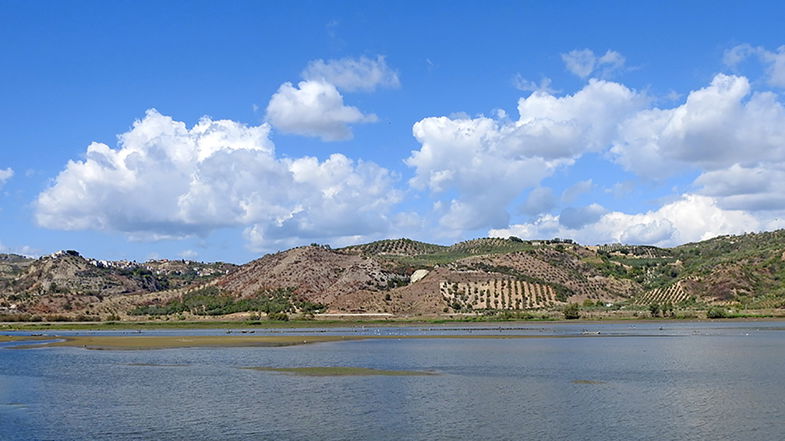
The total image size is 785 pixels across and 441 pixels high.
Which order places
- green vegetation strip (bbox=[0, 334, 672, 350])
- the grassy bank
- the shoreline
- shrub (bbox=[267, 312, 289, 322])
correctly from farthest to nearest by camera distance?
shrub (bbox=[267, 312, 289, 322]) < the grassy bank < the shoreline < green vegetation strip (bbox=[0, 334, 672, 350])

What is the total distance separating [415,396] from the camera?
51.2m

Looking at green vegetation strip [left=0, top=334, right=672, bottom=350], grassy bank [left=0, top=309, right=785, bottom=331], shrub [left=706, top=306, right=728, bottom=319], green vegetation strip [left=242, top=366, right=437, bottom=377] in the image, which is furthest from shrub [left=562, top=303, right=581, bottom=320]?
green vegetation strip [left=242, top=366, right=437, bottom=377]

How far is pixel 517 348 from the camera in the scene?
8988 centimetres

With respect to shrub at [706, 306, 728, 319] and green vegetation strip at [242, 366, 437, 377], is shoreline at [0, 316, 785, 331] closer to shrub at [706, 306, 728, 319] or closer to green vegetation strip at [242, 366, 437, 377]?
shrub at [706, 306, 728, 319]

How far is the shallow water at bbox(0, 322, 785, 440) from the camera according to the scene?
39.5 m

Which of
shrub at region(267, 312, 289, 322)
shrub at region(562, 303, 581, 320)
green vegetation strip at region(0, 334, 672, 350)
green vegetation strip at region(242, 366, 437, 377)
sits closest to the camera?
green vegetation strip at region(242, 366, 437, 377)

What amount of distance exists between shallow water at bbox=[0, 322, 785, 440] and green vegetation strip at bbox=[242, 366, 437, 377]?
1.58 meters

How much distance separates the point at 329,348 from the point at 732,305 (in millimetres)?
118072

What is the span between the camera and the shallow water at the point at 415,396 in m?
39.5

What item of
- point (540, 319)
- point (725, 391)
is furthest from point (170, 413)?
point (540, 319)

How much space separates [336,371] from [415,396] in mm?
16810

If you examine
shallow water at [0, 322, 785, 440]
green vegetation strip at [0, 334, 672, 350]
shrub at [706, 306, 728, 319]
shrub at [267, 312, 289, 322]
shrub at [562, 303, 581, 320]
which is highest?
shrub at [267, 312, 289, 322]

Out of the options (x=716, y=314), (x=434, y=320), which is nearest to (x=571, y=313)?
(x=716, y=314)

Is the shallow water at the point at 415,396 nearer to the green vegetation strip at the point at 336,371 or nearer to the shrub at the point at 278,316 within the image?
the green vegetation strip at the point at 336,371
